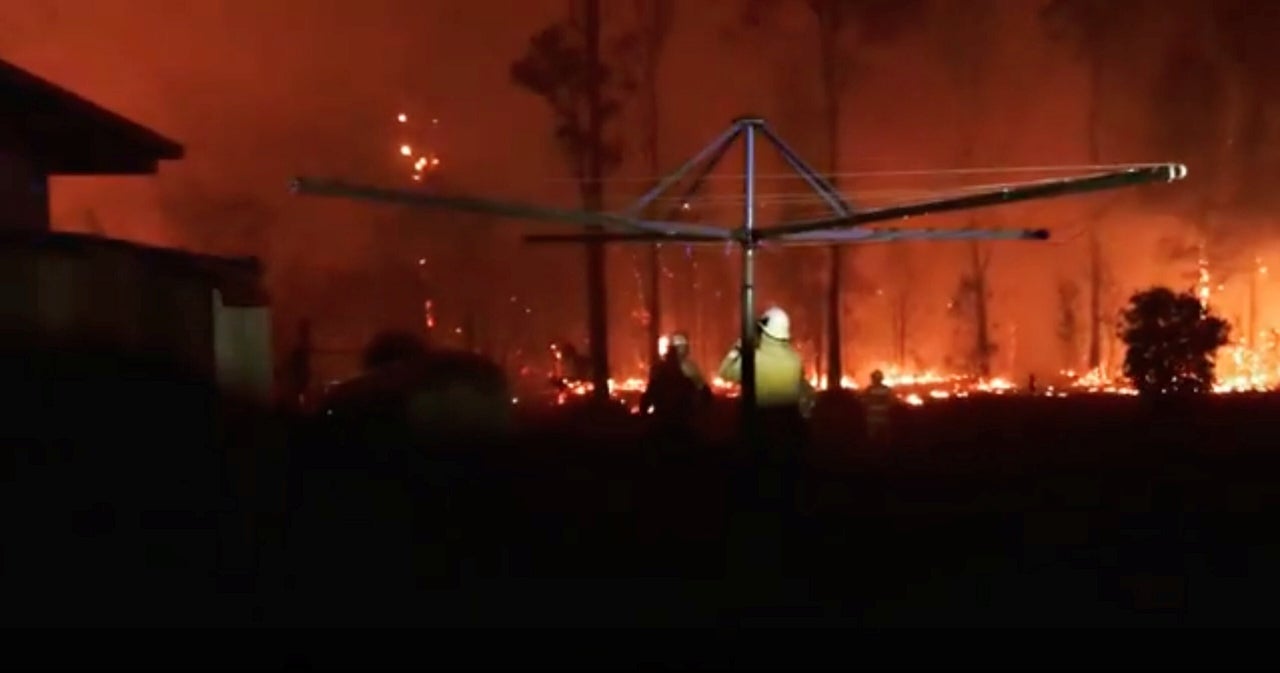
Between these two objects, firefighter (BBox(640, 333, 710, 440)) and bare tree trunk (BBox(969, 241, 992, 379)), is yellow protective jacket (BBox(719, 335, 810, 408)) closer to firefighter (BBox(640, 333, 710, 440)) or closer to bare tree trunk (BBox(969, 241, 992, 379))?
firefighter (BBox(640, 333, 710, 440))

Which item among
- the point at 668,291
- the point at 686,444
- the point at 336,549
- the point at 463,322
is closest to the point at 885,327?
the point at 668,291

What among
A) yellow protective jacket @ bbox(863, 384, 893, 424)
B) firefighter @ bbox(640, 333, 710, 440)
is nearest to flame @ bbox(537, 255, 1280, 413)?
yellow protective jacket @ bbox(863, 384, 893, 424)

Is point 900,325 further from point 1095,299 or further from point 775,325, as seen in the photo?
point 775,325

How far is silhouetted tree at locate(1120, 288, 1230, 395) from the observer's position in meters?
23.6

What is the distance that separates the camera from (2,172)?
11.0 metres

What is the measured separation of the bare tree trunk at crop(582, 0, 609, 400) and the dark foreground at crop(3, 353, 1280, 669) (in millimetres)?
12331

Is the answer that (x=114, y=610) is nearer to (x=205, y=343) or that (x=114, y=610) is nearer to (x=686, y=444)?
(x=205, y=343)

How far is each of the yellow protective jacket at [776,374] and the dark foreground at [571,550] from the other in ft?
1.43

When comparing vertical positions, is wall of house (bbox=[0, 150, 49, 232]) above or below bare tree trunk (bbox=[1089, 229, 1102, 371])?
above

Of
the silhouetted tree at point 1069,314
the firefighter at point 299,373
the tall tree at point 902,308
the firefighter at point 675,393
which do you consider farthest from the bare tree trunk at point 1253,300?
the firefighter at point 675,393

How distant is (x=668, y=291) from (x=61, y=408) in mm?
26276

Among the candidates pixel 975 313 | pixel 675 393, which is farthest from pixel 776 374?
Answer: pixel 975 313

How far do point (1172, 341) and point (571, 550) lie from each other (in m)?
15.3

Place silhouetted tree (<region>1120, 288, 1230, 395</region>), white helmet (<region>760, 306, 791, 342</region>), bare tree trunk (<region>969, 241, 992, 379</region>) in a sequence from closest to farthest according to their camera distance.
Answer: white helmet (<region>760, 306, 791, 342</region>) → silhouetted tree (<region>1120, 288, 1230, 395</region>) → bare tree trunk (<region>969, 241, 992, 379</region>)
